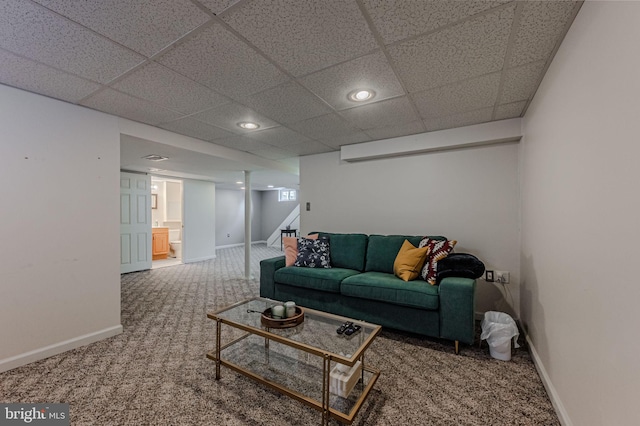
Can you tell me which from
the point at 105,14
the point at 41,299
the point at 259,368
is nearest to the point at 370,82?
the point at 105,14

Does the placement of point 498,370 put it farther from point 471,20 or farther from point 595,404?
point 471,20

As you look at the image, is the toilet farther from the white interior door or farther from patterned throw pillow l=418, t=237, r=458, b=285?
patterned throw pillow l=418, t=237, r=458, b=285

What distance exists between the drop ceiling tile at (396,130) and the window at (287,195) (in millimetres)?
6745

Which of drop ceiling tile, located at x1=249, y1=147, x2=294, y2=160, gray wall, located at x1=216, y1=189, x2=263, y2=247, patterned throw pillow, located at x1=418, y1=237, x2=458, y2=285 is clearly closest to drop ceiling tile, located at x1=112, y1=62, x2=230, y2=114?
drop ceiling tile, located at x1=249, y1=147, x2=294, y2=160

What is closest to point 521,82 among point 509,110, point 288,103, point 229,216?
point 509,110

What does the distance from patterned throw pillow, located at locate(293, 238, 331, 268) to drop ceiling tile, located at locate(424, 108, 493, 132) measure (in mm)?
1872

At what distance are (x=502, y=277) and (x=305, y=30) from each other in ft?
9.91

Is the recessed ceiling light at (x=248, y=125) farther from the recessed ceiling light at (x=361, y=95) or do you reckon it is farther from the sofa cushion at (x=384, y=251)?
the sofa cushion at (x=384, y=251)

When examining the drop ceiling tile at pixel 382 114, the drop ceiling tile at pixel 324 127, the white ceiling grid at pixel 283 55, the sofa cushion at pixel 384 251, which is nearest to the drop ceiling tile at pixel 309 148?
the drop ceiling tile at pixel 324 127

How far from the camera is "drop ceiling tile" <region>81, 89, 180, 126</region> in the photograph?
2.21 metres

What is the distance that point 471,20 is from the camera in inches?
52.6

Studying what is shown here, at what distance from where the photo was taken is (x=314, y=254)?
3.31 m

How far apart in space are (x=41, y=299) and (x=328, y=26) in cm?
300

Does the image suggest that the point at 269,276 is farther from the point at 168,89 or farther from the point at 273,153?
the point at 168,89
